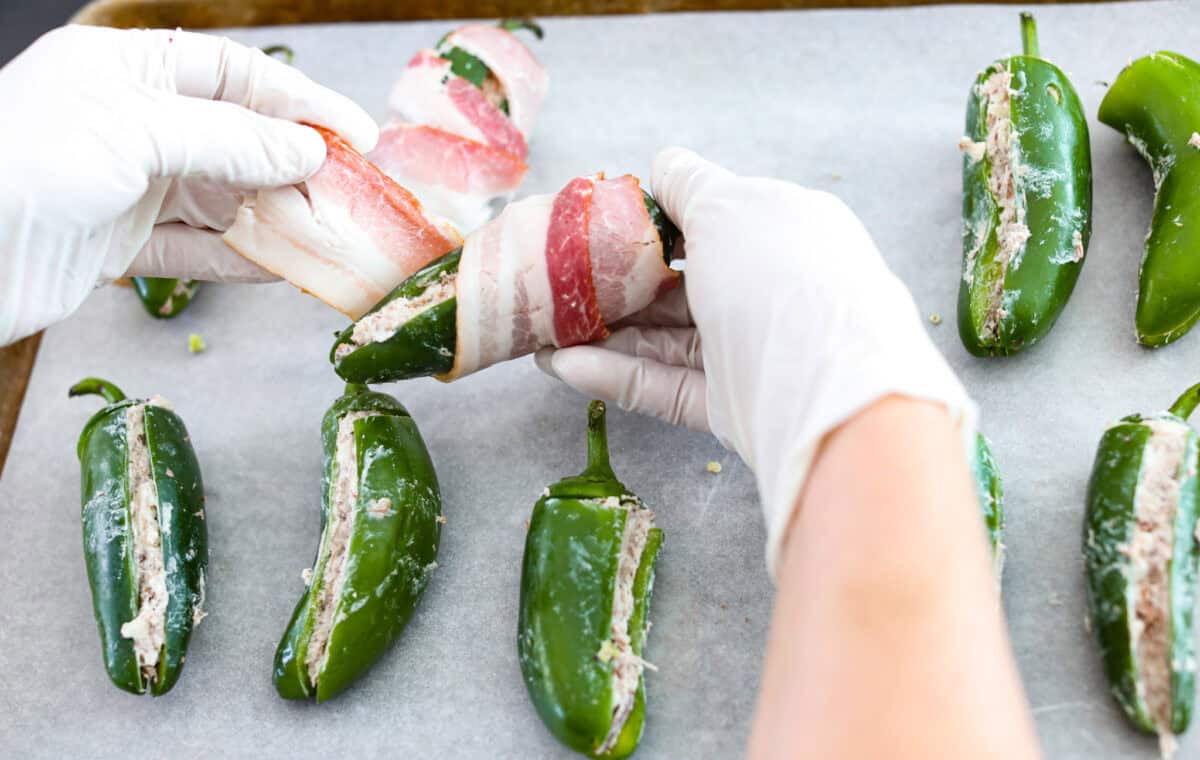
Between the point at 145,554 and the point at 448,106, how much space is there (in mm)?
1395

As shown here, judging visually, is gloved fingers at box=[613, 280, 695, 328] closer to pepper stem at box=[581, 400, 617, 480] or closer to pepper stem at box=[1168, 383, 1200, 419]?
pepper stem at box=[581, 400, 617, 480]

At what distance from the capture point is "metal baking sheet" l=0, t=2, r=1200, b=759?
2.07 meters

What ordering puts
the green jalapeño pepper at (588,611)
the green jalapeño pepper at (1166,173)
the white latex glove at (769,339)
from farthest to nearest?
the green jalapeño pepper at (1166,173)
the green jalapeño pepper at (588,611)
the white latex glove at (769,339)

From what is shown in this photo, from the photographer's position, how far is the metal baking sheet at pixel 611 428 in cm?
207

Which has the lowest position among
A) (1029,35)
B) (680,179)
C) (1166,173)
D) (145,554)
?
(145,554)

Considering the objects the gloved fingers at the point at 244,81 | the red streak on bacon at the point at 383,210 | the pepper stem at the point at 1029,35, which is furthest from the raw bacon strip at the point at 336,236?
the pepper stem at the point at 1029,35

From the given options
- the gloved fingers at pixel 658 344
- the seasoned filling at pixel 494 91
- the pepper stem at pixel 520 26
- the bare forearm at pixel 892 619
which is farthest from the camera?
the pepper stem at pixel 520 26

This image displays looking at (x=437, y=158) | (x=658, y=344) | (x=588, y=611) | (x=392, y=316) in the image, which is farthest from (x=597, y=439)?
(x=437, y=158)

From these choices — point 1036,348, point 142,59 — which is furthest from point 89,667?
point 1036,348

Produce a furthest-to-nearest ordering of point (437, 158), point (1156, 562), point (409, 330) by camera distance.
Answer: point (437, 158) → point (409, 330) → point (1156, 562)

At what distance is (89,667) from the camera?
225 centimetres

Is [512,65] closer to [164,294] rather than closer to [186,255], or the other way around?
[186,255]

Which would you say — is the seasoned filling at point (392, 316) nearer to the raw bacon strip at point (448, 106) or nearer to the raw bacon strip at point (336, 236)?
the raw bacon strip at point (336, 236)

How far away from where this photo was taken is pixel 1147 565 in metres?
1.85
